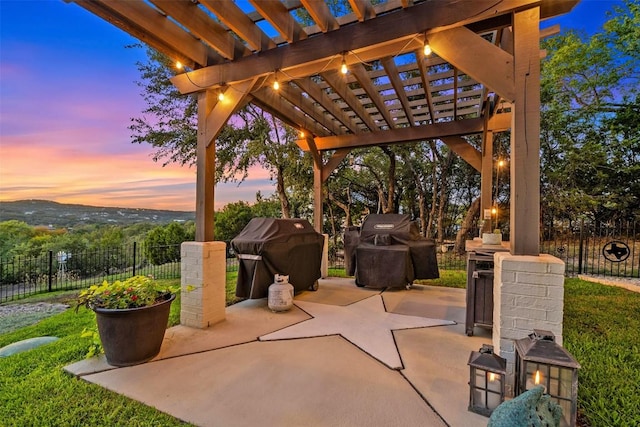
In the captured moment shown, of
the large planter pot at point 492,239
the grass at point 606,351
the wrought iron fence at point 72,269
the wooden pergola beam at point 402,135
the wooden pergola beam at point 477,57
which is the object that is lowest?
the wrought iron fence at point 72,269

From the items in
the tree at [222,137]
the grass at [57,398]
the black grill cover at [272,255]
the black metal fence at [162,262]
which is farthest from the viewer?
the tree at [222,137]

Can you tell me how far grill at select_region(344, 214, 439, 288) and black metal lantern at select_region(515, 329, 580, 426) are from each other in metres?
3.11

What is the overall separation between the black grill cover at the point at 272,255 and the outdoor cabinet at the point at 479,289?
2.34m

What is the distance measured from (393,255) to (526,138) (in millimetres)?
2968

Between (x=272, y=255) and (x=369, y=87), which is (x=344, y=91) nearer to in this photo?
(x=369, y=87)

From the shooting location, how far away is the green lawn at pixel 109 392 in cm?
172

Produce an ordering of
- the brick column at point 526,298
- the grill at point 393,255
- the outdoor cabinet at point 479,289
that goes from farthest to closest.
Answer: the grill at point 393,255
the outdoor cabinet at point 479,289
the brick column at point 526,298

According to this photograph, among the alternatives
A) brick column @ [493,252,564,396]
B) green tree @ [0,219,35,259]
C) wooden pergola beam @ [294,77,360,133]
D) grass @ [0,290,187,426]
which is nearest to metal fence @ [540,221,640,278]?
wooden pergola beam @ [294,77,360,133]

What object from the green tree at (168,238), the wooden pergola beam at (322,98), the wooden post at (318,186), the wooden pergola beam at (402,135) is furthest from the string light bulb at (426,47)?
the green tree at (168,238)

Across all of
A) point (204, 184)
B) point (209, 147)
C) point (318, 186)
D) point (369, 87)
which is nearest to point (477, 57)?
point (369, 87)

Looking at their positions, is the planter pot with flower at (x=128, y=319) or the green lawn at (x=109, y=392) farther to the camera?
the planter pot with flower at (x=128, y=319)

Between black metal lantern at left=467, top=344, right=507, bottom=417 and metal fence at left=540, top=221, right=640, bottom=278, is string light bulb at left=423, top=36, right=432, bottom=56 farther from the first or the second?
metal fence at left=540, top=221, right=640, bottom=278

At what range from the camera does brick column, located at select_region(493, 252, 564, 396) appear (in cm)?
204

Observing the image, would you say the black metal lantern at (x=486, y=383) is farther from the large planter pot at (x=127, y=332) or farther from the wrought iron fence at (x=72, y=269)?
the wrought iron fence at (x=72, y=269)
